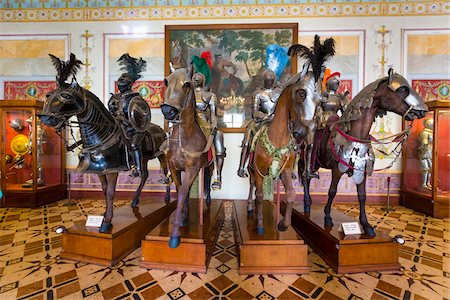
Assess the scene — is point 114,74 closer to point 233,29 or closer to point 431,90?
point 233,29

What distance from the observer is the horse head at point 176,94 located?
2.26 metres

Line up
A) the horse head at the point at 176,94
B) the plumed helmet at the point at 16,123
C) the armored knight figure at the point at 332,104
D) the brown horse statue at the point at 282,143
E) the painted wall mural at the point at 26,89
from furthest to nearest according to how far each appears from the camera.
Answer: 1. the painted wall mural at the point at 26,89
2. the plumed helmet at the point at 16,123
3. the armored knight figure at the point at 332,104
4. the brown horse statue at the point at 282,143
5. the horse head at the point at 176,94

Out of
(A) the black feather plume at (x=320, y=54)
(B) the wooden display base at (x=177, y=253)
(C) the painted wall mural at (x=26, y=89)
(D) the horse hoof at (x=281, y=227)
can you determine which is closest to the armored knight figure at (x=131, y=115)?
(B) the wooden display base at (x=177, y=253)

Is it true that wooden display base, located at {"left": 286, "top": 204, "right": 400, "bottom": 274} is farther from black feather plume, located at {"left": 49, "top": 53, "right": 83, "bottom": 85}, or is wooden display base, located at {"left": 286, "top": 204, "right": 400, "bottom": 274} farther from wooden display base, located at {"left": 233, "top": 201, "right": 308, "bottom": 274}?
black feather plume, located at {"left": 49, "top": 53, "right": 83, "bottom": 85}

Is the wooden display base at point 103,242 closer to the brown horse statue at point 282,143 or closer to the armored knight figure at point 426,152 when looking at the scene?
the brown horse statue at point 282,143

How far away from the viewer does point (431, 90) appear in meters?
6.01

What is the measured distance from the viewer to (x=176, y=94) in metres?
2.30

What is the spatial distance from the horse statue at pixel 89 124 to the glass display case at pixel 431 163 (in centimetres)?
632

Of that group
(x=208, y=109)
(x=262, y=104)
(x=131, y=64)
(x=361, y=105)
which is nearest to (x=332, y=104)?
(x=361, y=105)

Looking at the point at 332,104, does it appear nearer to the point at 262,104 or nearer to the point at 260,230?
the point at 262,104

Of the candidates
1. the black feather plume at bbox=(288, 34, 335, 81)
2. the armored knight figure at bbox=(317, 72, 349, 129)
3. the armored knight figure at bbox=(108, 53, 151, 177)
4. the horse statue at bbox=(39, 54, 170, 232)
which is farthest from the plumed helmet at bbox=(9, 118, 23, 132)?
the armored knight figure at bbox=(317, 72, 349, 129)

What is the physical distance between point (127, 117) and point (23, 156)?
403 cm

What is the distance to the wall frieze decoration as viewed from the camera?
610 centimetres

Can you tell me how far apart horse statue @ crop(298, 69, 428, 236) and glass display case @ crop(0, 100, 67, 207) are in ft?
21.0
